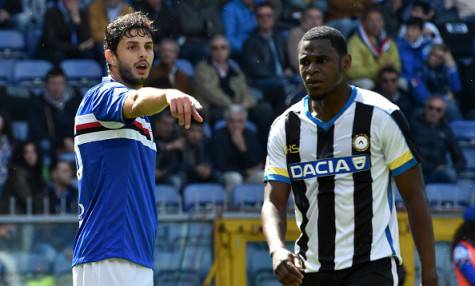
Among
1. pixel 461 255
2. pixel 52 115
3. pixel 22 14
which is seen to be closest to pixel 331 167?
pixel 461 255

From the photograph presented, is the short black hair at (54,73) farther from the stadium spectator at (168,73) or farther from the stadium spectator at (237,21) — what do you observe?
the stadium spectator at (237,21)

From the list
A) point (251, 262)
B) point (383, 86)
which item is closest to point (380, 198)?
point (251, 262)

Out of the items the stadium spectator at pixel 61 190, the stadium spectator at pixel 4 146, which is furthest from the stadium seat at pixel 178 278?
the stadium spectator at pixel 4 146

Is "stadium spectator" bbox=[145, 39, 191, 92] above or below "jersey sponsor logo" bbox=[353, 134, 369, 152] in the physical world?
above

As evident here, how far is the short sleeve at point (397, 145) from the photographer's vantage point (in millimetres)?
5398

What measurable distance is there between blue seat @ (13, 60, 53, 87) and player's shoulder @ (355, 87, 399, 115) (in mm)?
7637

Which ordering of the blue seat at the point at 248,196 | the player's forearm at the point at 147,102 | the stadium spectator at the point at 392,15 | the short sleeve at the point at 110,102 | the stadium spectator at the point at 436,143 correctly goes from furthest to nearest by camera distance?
the stadium spectator at the point at 392,15 → the stadium spectator at the point at 436,143 → the blue seat at the point at 248,196 → the short sleeve at the point at 110,102 → the player's forearm at the point at 147,102

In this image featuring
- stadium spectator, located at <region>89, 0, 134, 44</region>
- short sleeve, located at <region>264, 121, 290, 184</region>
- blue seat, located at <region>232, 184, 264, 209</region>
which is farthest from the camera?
stadium spectator, located at <region>89, 0, 134, 44</region>

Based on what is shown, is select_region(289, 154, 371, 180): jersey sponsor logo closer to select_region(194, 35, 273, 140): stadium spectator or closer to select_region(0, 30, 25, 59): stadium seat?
select_region(194, 35, 273, 140): stadium spectator

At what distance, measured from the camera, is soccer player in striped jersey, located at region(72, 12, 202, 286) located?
5.28 metres

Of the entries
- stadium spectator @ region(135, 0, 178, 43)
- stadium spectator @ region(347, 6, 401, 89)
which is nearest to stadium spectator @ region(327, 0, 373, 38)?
stadium spectator @ region(347, 6, 401, 89)

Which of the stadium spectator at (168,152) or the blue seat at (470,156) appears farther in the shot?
the blue seat at (470,156)

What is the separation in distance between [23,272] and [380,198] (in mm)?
5165

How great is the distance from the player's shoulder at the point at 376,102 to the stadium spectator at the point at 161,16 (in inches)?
304
